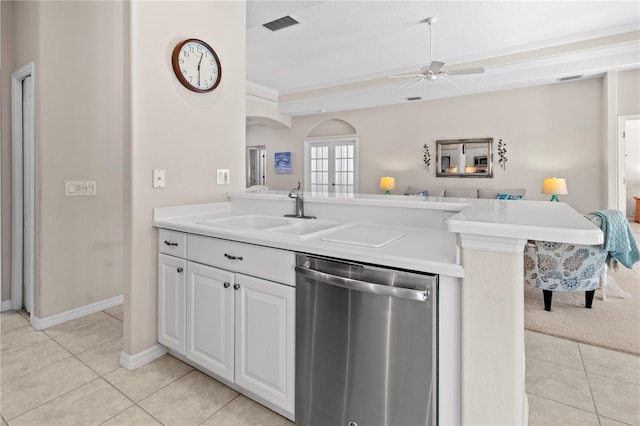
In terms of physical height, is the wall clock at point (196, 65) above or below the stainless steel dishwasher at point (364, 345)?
above

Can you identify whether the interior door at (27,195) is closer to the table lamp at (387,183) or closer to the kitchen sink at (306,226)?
the kitchen sink at (306,226)

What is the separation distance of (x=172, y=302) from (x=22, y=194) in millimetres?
1886

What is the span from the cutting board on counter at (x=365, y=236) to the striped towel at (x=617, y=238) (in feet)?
7.41

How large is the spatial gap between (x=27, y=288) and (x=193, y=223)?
6.67 ft

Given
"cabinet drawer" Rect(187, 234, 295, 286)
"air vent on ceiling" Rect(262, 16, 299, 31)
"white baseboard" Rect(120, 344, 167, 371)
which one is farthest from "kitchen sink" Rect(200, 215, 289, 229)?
"air vent on ceiling" Rect(262, 16, 299, 31)

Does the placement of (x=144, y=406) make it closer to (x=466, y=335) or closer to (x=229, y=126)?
(x=466, y=335)

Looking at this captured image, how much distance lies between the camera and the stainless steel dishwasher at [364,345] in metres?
1.19

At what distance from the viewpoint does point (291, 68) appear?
231 inches

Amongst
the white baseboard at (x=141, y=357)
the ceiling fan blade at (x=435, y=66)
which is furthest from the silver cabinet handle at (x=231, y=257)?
the ceiling fan blade at (x=435, y=66)

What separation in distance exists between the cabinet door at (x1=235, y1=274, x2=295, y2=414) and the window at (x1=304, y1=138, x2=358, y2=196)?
579cm

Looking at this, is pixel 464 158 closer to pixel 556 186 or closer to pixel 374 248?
pixel 556 186

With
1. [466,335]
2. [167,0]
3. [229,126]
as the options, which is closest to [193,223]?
[229,126]

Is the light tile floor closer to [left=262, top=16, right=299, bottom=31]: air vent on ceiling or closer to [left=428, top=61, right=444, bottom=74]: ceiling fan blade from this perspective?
[left=428, top=61, right=444, bottom=74]: ceiling fan blade

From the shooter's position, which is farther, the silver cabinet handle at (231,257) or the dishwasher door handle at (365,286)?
the silver cabinet handle at (231,257)
